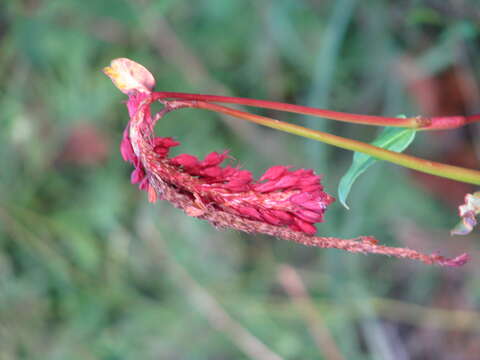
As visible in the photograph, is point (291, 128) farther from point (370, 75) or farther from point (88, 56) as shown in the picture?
point (88, 56)

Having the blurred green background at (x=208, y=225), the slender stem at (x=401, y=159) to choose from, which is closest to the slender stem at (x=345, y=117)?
the slender stem at (x=401, y=159)

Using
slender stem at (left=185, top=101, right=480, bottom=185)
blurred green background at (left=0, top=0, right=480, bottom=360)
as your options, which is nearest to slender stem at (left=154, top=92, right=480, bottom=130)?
slender stem at (left=185, top=101, right=480, bottom=185)

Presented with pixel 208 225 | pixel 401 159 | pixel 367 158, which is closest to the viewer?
pixel 401 159

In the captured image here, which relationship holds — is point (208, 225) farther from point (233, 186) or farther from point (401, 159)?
point (401, 159)

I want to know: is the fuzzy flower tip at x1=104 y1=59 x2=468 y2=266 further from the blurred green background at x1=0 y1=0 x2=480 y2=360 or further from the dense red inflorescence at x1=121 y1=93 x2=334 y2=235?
the blurred green background at x1=0 y1=0 x2=480 y2=360

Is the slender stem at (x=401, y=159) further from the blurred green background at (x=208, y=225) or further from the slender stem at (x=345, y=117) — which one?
the blurred green background at (x=208, y=225)

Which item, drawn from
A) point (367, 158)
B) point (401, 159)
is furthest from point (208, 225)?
point (401, 159)
